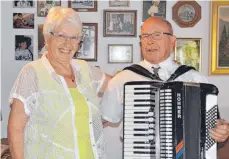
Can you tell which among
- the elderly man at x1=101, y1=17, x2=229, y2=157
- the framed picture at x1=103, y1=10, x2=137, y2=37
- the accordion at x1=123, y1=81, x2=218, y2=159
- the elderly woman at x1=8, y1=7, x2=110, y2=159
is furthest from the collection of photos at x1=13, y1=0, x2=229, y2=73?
the accordion at x1=123, y1=81, x2=218, y2=159

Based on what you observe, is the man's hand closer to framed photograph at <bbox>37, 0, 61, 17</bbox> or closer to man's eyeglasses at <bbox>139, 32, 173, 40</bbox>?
man's eyeglasses at <bbox>139, 32, 173, 40</bbox>

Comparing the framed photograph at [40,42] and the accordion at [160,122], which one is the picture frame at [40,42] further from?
the accordion at [160,122]

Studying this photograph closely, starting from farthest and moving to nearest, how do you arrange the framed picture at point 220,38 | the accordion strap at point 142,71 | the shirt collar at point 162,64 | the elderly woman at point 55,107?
the framed picture at point 220,38 → the shirt collar at point 162,64 → the accordion strap at point 142,71 → the elderly woman at point 55,107

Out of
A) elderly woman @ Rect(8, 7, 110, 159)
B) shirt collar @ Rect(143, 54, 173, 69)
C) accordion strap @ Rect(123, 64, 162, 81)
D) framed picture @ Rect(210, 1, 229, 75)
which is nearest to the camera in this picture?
elderly woman @ Rect(8, 7, 110, 159)

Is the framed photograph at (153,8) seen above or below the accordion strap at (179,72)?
above

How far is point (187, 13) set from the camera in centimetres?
338

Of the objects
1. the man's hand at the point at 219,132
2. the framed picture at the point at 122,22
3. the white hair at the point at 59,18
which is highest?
the framed picture at the point at 122,22

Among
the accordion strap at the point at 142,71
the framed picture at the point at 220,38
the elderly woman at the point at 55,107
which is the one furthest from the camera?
the framed picture at the point at 220,38

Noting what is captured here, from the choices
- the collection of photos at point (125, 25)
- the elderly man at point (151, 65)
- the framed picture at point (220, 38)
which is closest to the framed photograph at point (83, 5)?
the collection of photos at point (125, 25)

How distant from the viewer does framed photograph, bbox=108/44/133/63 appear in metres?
3.39

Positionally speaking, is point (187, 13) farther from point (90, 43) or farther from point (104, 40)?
point (90, 43)

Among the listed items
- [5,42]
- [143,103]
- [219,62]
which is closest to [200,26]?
[219,62]

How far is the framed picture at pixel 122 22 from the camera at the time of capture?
3.38 m

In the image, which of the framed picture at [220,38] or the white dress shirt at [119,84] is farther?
the framed picture at [220,38]
